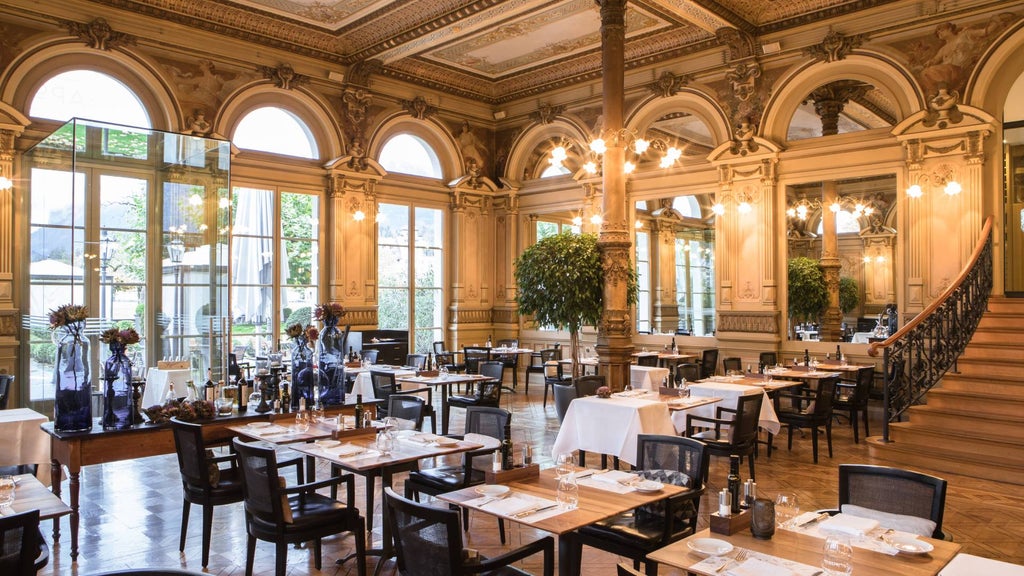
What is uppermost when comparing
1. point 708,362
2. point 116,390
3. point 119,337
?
point 119,337

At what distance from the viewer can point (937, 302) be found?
7.35 meters

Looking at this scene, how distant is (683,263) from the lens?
14.1m

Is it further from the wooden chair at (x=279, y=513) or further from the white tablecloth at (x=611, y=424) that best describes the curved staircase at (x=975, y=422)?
the wooden chair at (x=279, y=513)

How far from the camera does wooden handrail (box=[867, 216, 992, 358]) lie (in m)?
Result: 7.19

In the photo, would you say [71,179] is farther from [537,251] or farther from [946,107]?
[946,107]

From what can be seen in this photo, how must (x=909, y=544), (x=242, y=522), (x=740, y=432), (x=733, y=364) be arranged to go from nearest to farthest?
(x=909, y=544), (x=242, y=522), (x=740, y=432), (x=733, y=364)

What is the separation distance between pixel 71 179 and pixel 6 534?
15.7 feet

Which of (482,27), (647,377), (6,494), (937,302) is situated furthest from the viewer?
(482,27)

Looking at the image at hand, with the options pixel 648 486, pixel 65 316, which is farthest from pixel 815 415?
pixel 65 316

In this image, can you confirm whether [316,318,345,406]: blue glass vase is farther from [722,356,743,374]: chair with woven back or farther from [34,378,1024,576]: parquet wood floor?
[722,356,743,374]: chair with woven back

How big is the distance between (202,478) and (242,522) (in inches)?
40.7

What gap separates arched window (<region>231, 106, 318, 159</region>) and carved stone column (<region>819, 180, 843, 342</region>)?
824 centimetres

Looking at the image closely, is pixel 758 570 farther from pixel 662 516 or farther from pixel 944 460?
pixel 944 460

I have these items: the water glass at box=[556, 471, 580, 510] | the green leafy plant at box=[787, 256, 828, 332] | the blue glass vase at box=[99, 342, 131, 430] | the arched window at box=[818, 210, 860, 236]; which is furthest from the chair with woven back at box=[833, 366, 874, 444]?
the blue glass vase at box=[99, 342, 131, 430]
